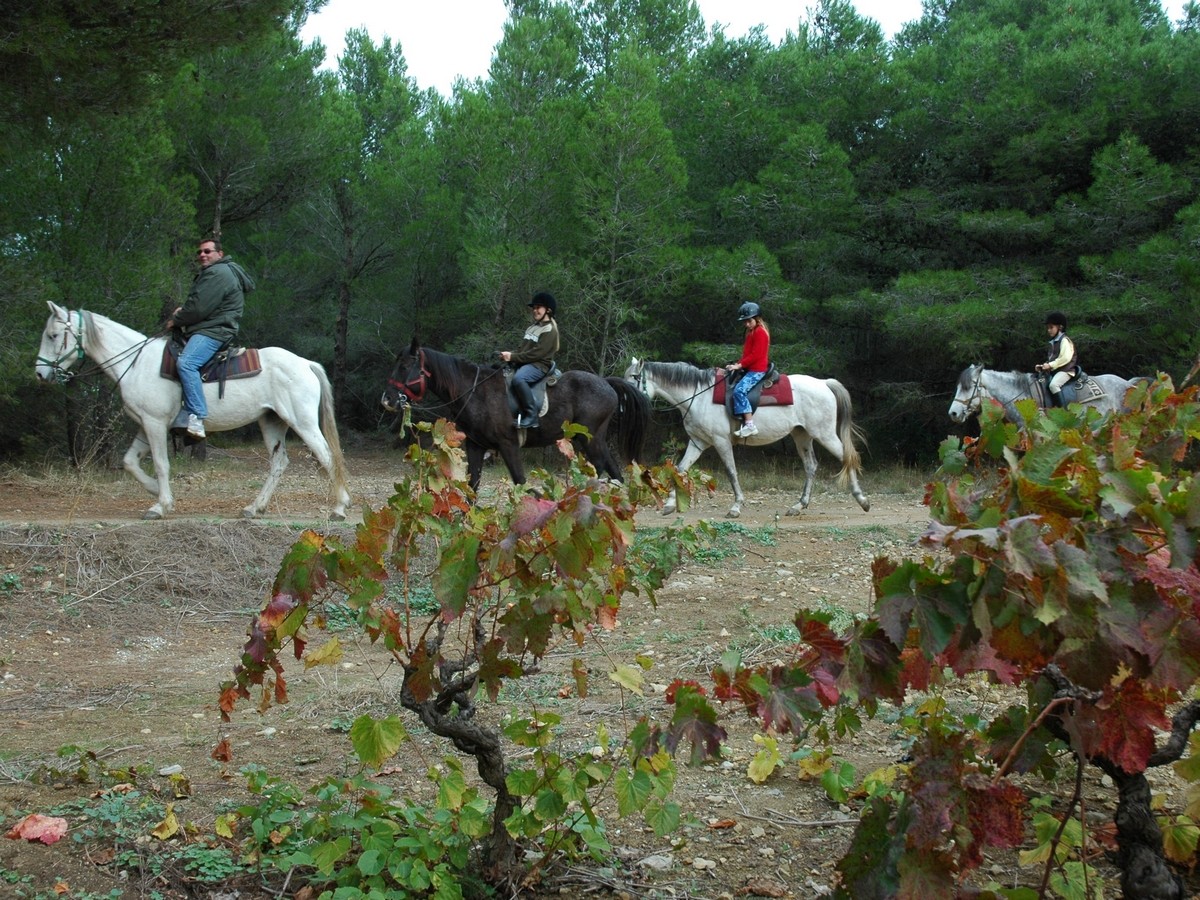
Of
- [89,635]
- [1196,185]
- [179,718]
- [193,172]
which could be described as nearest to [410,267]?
[193,172]

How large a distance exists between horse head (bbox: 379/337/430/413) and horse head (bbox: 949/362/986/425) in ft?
23.7

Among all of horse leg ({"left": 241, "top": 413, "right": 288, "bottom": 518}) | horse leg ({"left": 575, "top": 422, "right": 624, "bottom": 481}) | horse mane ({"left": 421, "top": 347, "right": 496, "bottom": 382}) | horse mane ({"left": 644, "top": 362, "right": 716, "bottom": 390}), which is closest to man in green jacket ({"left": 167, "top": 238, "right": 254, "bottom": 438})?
horse leg ({"left": 241, "top": 413, "right": 288, "bottom": 518})

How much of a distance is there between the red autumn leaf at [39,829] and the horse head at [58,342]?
28.3 feet

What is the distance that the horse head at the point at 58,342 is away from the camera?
11.0 metres

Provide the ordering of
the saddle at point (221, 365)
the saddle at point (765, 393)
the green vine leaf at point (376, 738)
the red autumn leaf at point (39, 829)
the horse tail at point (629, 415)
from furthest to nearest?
1. the saddle at point (765, 393)
2. the horse tail at point (629, 415)
3. the saddle at point (221, 365)
4. the red autumn leaf at point (39, 829)
5. the green vine leaf at point (376, 738)

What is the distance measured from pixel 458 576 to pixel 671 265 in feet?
57.3

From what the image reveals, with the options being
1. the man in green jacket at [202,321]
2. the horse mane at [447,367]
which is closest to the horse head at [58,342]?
the man in green jacket at [202,321]

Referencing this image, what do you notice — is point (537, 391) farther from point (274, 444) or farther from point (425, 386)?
point (274, 444)

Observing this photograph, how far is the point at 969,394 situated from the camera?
1447cm

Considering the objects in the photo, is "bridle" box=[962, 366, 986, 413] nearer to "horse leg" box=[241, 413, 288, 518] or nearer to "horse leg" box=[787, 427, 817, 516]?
"horse leg" box=[787, 427, 817, 516]

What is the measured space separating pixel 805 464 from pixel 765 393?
1.15m

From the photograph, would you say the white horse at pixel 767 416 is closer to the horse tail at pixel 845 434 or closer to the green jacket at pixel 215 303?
the horse tail at pixel 845 434

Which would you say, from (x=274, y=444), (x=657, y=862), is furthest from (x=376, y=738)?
(x=274, y=444)

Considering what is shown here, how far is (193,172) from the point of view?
20.0 m
